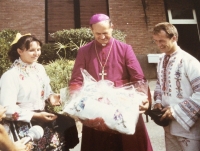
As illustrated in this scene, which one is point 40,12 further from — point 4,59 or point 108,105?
point 108,105

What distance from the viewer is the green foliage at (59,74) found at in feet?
18.2

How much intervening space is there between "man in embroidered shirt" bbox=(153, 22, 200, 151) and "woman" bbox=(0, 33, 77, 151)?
1.05 meters

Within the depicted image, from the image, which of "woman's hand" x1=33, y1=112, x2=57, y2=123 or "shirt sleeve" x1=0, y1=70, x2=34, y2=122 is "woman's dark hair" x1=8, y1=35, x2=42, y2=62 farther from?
"woman's hand" x1=33, y1=112, x2=57, y2=123

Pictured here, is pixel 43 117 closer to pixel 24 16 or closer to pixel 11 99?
pixel 11 99

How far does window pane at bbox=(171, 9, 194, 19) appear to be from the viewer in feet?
30.7

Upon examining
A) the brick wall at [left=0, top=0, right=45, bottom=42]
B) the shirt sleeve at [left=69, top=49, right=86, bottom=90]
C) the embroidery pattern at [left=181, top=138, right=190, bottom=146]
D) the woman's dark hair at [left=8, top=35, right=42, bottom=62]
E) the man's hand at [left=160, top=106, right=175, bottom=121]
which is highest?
the brick wall at [left=0, top=0, right=45, bottom=42]

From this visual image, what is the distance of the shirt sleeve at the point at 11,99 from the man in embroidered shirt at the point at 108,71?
50 centimetres

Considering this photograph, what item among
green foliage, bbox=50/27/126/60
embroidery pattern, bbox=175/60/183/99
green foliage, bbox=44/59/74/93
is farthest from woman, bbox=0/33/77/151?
green foliage, bbox=50/27/126/60

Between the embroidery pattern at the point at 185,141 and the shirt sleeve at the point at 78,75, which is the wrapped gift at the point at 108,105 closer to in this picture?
the shirt sleeve at the point at 78,75

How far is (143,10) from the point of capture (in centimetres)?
907

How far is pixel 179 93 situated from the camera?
102 inches

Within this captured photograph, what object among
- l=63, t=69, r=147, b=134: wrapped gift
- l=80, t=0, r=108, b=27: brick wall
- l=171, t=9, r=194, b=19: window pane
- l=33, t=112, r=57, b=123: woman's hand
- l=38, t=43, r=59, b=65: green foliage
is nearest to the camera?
l=63, t=69, r=147, b=134: wrapped gift

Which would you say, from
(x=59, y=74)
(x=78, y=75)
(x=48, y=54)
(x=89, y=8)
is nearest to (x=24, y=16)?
(x=48, y=54)

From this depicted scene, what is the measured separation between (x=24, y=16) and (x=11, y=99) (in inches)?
265
